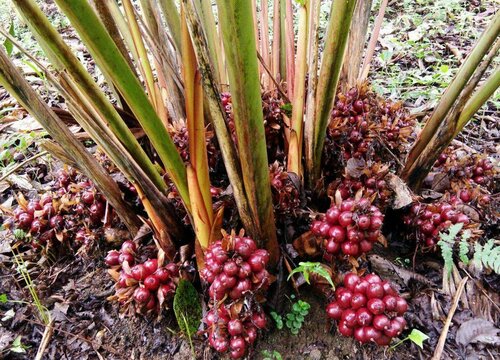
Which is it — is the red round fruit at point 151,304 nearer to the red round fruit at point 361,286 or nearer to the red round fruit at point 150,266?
the red round fruit at point 150,266

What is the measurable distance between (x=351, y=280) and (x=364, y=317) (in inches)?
4.3

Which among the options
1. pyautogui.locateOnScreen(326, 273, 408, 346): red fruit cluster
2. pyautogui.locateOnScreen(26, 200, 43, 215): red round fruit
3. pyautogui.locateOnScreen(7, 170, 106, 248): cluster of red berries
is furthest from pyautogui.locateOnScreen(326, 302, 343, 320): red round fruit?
pyautogui.locateOnScreen(26, 200, 43, 215): red round fruit

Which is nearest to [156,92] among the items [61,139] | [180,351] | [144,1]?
[144,1]

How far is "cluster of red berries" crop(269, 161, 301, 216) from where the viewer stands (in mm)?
1261

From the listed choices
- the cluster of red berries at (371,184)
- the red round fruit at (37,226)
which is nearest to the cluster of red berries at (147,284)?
the red round fruit at (37,226)

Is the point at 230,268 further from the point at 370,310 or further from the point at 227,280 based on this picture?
the point at 370,310

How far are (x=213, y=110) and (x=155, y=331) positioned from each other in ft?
2.73

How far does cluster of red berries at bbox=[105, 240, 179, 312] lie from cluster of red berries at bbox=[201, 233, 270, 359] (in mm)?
183

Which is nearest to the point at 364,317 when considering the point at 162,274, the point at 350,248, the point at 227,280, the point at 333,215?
the point at 350,248

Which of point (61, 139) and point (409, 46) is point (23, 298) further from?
point (409, 46)

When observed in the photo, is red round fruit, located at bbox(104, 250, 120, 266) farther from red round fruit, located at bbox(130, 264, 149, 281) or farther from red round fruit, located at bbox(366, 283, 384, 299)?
red round fruit, located at bbox(366, 283, 384, 299)

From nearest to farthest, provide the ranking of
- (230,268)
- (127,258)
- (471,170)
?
(230,268)
(127,258)
(471,170)

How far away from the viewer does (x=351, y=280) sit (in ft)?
3.66

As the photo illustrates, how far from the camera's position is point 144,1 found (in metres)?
1.36
